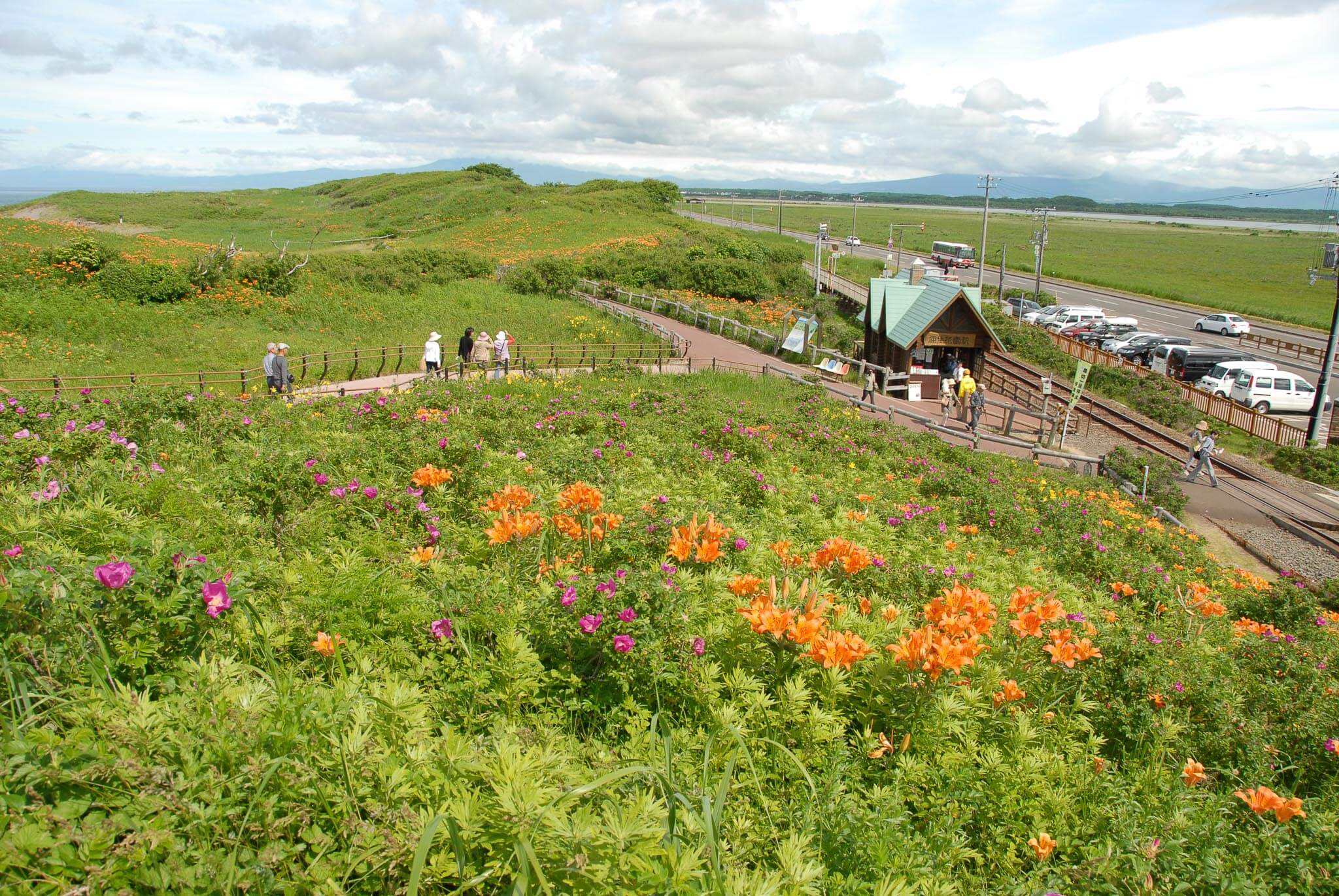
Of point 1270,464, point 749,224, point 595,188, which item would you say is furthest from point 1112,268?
point 1270,464

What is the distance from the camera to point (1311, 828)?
11.0ft

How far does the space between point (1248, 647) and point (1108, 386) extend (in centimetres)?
2879

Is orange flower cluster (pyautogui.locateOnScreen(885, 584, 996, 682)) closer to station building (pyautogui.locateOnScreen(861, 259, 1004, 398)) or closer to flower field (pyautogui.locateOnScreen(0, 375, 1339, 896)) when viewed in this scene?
flower field (pyautogui.locateOnScreen(0, 375, 1339, 896))

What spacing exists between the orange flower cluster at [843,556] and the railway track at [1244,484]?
1601cm

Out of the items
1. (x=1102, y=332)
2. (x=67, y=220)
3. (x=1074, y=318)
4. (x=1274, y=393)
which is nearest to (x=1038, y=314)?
(x=1074, y=318)

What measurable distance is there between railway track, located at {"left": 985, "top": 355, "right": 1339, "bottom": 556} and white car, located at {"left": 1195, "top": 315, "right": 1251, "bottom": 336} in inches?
809

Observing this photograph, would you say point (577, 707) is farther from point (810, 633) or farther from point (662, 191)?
point (662, 191)

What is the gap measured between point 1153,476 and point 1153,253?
108 m

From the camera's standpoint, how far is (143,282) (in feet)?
76.6

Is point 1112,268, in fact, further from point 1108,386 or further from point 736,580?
point 736,580

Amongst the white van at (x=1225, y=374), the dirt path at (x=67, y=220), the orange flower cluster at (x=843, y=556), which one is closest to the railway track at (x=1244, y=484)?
the white van at (x=1225, y=374)

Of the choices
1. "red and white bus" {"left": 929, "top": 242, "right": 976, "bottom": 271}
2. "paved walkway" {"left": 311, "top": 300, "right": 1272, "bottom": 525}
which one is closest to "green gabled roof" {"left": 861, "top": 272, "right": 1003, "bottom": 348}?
"paved walkway" {"left": 311, "top": 300, "right": 1272, "bottom": 525}

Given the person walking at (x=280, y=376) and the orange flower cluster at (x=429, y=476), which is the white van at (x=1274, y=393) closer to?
the person walking at (x=280, y=376)

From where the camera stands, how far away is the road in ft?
123
